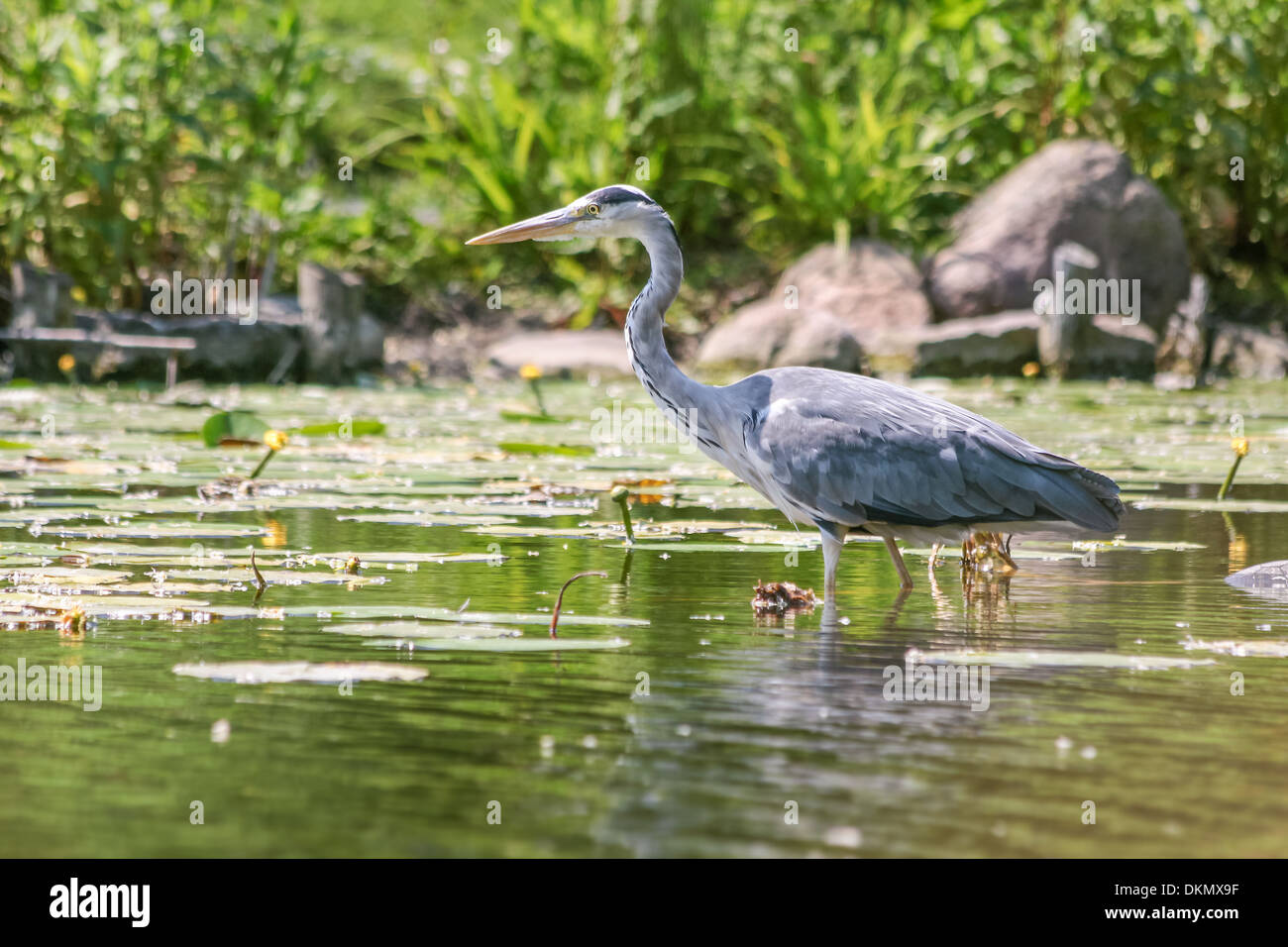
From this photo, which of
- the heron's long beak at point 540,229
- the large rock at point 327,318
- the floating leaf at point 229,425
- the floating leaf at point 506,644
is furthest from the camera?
the large rock at point 327,318

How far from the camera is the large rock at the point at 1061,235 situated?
15.5m

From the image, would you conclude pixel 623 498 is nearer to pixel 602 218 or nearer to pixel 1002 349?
pixel 602 218

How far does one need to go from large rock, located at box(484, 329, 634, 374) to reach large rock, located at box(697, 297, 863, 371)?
0.77 m

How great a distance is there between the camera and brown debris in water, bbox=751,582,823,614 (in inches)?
191

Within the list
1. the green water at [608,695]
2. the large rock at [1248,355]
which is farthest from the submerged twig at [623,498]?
the large rock at [1248,355]

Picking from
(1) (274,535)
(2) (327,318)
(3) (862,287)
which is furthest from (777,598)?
(3) (862,287)

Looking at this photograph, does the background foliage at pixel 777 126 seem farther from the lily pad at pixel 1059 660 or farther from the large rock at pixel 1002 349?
the lily pad at pixel 1059 660

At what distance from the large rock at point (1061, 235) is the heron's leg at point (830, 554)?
1060 centimetres

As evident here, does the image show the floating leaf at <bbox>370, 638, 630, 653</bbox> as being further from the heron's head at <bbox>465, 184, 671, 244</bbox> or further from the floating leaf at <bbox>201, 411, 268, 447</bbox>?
the floating leaf at <bbox>201, 411, 268, 447</bbox>

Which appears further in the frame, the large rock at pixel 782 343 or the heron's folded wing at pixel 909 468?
the large rock at pixel 782 343

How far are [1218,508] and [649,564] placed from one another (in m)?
2.37

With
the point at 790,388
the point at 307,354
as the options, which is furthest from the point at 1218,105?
the point at 790,388

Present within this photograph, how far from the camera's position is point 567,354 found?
47.6 ft
